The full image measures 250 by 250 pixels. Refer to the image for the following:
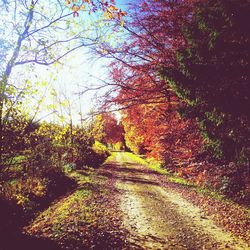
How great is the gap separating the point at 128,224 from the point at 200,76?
16.4 ft

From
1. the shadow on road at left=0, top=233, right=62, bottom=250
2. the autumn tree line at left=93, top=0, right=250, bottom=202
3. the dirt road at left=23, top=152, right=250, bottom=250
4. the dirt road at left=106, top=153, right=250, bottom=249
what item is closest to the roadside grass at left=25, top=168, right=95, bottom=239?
the dirt road at left=23, top=152, right=250, bottom=250

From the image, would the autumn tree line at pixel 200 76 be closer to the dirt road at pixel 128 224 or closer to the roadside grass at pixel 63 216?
the dirt road at pixel 128 224

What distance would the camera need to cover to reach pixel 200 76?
6.87 metres

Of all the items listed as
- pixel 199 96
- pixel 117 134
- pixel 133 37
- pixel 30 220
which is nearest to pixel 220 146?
pixel 199 96

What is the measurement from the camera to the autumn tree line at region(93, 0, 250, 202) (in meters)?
6.35

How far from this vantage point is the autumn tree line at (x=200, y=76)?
6.35 m

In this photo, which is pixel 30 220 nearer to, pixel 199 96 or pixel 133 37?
pixel 199 96

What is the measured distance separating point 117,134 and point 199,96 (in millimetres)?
52531

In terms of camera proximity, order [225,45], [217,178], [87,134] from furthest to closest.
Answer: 1. [87,134]
2. [217,178]
3. [225,45]

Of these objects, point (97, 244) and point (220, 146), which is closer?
point (97, 244)

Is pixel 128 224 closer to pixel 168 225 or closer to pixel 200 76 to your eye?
pixel 168 225

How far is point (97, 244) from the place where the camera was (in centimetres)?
604

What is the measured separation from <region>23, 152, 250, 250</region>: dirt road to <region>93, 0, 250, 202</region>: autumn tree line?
2.01 m

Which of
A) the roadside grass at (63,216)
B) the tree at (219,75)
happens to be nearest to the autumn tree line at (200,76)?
the tree at (219,75)
